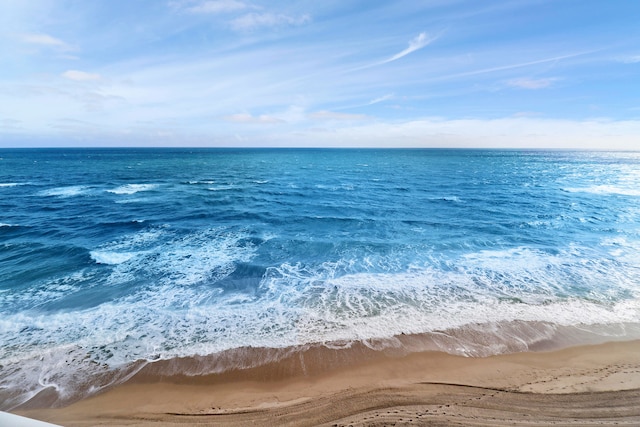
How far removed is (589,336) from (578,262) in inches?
407

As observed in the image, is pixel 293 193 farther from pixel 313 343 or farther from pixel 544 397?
pixel 544 397

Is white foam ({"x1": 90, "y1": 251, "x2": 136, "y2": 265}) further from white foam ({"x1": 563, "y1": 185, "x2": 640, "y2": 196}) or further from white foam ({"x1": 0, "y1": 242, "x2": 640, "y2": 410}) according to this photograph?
white foam ({"x1": 563, "y1": 185, "x2": 640, "y2": 196})

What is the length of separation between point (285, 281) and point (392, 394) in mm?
9988

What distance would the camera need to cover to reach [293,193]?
47750mm

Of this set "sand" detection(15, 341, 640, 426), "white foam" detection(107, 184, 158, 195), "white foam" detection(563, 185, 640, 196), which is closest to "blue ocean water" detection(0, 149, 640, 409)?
"sand" detection(15, 341, 640, 426)

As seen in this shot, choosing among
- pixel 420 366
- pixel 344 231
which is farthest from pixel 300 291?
pixel 344 231

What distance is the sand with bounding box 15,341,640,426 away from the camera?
9.50m

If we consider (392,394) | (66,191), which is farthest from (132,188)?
(392,394)

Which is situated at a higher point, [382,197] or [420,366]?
[382,197]

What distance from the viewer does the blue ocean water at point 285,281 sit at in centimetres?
1347

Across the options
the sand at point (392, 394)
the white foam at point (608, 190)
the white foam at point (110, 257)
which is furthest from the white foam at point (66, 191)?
the white foam at point (608, 190)

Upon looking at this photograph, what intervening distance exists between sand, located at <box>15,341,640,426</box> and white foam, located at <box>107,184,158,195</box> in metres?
43.8

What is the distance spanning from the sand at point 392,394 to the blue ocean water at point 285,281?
3.79 feet

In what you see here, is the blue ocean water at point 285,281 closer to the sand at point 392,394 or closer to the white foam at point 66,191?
the sand at point 392,394
